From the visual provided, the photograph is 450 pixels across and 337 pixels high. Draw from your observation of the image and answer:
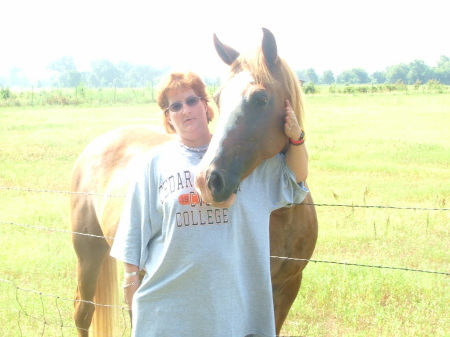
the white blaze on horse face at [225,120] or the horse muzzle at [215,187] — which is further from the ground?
the white blaze on horse face at [225,120]

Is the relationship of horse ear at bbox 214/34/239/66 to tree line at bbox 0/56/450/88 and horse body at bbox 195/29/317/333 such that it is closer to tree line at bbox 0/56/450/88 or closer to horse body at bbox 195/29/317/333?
horse body at bbox 195/29/317/333

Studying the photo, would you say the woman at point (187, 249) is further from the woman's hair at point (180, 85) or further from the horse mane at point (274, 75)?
the horse mane at point (274, 75)

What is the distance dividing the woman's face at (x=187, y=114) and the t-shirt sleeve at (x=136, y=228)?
0.23 m

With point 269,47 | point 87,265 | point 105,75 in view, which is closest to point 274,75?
point 269,47

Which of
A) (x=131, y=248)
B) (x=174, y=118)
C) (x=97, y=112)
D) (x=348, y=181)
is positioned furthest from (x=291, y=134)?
(x=97, y=112)

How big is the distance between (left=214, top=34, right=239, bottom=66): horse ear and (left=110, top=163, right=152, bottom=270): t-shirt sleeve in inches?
33.0

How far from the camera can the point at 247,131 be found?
2379 millimetres

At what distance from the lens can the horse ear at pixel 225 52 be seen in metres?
2.66

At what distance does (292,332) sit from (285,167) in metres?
2.28

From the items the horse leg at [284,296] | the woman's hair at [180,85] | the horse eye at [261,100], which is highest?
the woman's hair at [180,85]

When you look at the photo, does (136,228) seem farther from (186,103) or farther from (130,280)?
(186,103)

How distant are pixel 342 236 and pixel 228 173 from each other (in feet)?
15.3

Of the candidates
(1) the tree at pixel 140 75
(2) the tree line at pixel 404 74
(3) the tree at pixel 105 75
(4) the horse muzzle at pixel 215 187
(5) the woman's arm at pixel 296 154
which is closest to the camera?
(4) the horse muzzle at pixel 215 187

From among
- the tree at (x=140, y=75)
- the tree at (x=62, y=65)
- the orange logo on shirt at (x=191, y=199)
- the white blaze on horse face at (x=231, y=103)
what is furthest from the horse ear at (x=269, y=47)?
the tree at (x=62, y=65)
